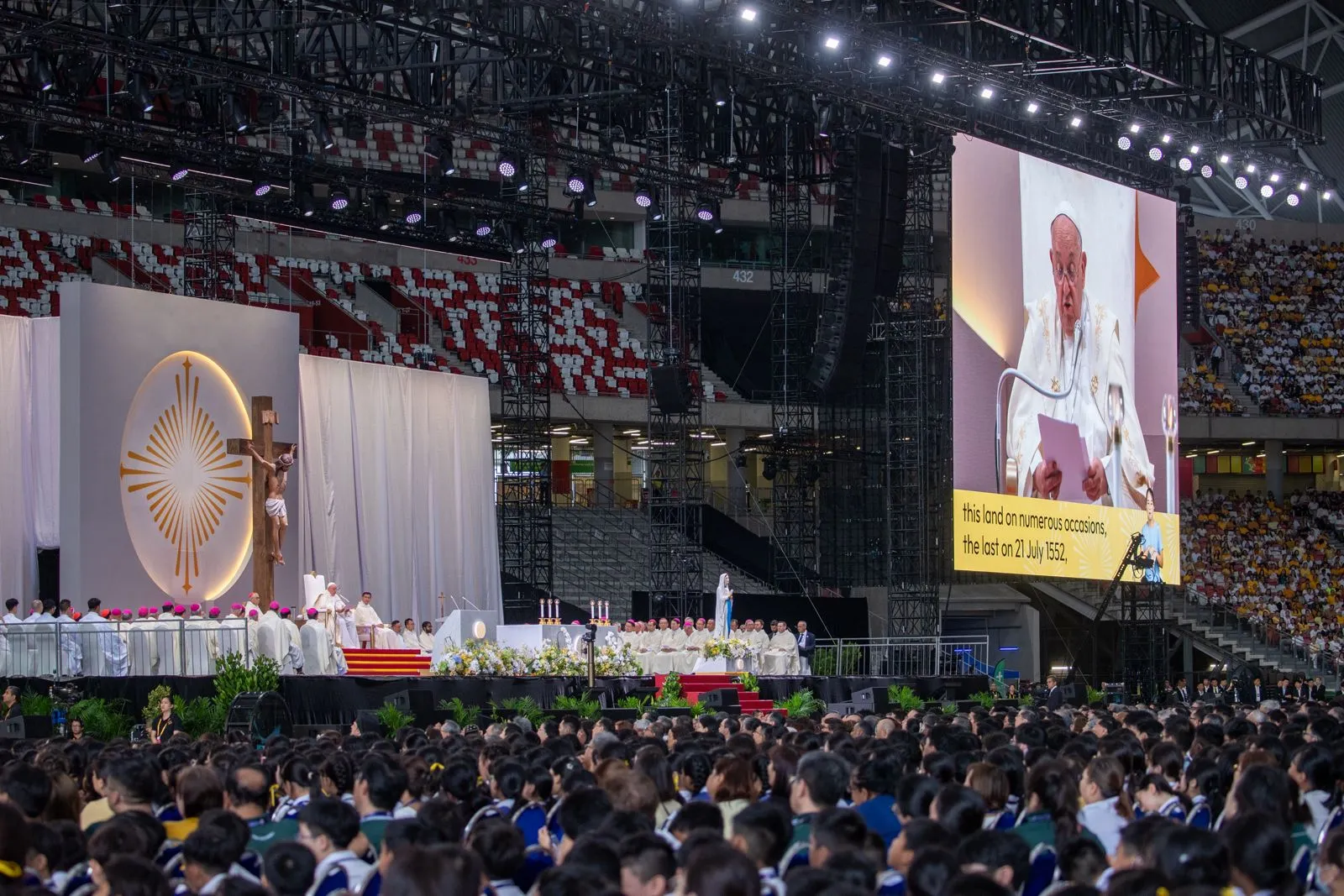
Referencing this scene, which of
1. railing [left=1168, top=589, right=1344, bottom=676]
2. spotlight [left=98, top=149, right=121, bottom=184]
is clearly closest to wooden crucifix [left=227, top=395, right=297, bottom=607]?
spotlight [left=98, top=149, right=121, bottom=184]

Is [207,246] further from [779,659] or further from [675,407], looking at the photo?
[779,659]

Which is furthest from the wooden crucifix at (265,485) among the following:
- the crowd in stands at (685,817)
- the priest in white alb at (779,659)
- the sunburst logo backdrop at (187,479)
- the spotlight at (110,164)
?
the crowd in stands at (685,817)

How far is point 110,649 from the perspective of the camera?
989 inches

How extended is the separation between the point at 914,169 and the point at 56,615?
59.2 ft

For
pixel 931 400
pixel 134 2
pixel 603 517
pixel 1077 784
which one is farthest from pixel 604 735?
pixel 603 517

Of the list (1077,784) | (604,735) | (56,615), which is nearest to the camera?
(1077,784)

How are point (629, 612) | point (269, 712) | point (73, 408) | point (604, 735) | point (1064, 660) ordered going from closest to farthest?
point (604, 735) → point (269, 712) → point (73, 408) → point (629, 612) → point (1064, 660)

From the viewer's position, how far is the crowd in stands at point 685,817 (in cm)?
616

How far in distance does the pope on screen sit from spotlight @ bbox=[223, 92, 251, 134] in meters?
13.7

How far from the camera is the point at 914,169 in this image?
35.7m

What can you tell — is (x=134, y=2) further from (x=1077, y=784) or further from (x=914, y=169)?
(x=1077, y=784)

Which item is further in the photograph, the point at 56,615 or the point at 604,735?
the point at 56,615

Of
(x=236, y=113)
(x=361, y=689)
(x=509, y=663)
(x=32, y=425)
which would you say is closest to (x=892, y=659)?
(x=509, y=663)

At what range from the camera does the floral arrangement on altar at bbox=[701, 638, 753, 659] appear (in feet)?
99.7
